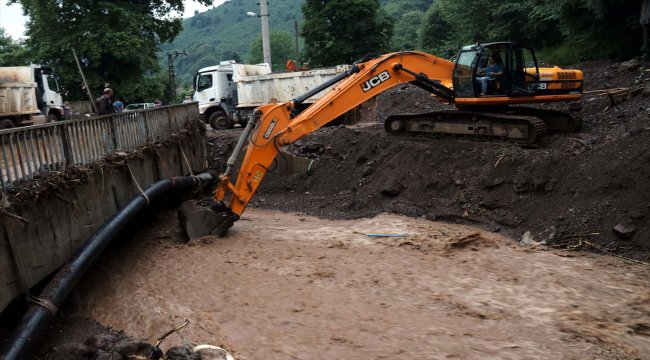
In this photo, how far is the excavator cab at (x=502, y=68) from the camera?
1112 centimetres

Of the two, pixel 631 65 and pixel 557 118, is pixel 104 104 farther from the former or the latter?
pixel 631 65

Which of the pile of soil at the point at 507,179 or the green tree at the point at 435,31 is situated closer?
→ the pile of soil at the point at 507,179

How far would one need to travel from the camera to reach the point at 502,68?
36.7 ft

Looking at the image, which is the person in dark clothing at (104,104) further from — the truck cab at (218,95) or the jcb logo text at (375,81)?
the truck cab at (218,95)

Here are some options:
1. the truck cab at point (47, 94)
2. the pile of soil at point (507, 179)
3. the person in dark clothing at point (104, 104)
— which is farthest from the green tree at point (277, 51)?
the person in dark clothing at point (104, 104)

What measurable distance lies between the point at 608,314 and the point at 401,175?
5.87 m

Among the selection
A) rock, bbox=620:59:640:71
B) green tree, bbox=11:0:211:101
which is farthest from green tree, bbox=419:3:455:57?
rock, bbox=620:59:640:71

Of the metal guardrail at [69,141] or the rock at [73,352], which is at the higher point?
the metal guardrail at [69,141]

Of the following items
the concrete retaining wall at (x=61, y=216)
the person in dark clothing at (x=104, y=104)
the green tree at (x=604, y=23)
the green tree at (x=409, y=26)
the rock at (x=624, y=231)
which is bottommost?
the rock at (x=624, y=231)

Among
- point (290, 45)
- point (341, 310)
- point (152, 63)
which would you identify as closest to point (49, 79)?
point (152, 63)

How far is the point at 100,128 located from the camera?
7680 mm

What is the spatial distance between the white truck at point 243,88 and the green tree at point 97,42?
8448mm

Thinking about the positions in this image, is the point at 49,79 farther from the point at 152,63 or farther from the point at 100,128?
the point at 100,128

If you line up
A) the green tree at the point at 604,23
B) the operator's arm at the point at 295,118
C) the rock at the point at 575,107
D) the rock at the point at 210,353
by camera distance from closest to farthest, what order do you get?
the rock at the point at 210,353 < the operator's arm at the point at 295,118 < the rock at the point at 575,107 < the green tree at the point at 604,23
